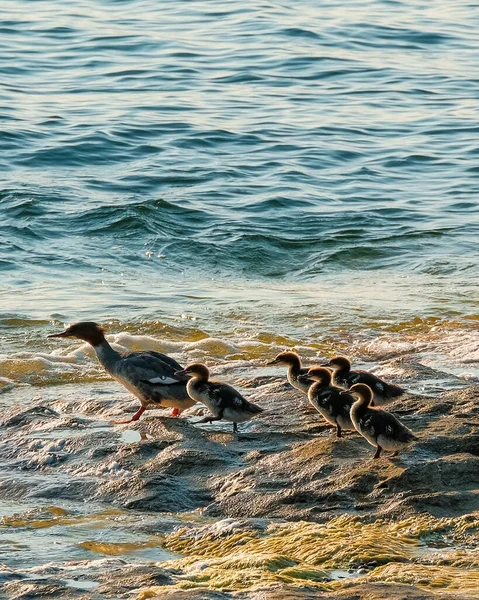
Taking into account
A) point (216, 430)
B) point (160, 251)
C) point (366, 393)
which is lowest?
point (160, 251)

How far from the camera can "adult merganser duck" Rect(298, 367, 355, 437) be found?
6773 millimetres

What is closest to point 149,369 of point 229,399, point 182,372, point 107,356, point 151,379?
point 151,379

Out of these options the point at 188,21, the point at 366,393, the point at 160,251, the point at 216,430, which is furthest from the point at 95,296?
the point at 188,21

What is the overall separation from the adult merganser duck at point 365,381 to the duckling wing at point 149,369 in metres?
1.08

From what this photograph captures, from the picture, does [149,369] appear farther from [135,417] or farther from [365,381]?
[365,381]

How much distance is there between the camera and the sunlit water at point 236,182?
11242 mm

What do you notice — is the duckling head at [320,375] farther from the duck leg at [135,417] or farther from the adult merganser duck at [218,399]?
the duck leg at [135,417]

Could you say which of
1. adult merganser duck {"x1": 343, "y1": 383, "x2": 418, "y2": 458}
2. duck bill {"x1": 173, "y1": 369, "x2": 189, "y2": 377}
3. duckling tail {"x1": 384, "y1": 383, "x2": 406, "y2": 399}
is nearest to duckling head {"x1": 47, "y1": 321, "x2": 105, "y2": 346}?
duck bill {"x1": 173, "y1": 369, "x2": 189, "y2": 377}

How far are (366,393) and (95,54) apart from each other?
20.7m

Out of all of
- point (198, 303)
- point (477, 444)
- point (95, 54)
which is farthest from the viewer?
point (95, 54)

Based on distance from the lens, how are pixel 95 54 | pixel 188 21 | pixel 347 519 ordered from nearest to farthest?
pixel 347 519, pixel 95 54, pixel 188 21

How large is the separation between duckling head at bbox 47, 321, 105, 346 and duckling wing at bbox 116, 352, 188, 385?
506 millimetres

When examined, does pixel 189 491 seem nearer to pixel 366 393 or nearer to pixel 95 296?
pixel 366 393

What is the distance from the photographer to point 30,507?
19.4ft
